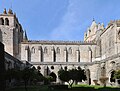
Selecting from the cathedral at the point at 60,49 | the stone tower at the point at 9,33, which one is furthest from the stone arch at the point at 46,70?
the stone tower at the point at 9,33

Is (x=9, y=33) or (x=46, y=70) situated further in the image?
(x=9, y=33)

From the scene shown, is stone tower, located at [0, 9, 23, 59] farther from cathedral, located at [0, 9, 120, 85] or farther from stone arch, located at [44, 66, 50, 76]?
stone arch, located at [44, 66, 50, 76]

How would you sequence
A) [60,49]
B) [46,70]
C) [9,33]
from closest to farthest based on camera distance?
1. [46,70]
2. [9,33]
3. [60,49]

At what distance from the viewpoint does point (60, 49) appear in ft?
216

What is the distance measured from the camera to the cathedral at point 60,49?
55.3 m

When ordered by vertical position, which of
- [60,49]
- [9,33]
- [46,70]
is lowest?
[46,70]

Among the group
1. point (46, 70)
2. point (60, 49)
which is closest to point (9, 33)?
point (46, 70)

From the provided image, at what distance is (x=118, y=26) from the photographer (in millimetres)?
52969

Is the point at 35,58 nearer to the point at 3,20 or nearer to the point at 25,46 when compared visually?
the point at 25,46

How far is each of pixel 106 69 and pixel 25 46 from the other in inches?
1047

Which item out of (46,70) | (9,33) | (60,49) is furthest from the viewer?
(60,49)

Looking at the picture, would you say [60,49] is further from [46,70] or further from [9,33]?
[9,33]

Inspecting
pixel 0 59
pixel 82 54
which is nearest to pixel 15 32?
pixel 82 54

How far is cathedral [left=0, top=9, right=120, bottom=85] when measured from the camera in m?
55.3
